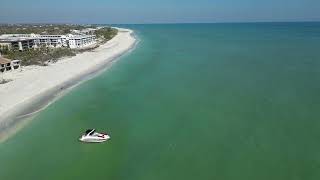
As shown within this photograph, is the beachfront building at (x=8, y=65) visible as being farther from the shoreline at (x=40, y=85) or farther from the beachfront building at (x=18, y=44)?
the beachfront building at (x=18, y=44)

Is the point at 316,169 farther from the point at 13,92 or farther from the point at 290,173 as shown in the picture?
the point at 13,92

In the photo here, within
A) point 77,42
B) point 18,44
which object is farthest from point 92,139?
point 77,42

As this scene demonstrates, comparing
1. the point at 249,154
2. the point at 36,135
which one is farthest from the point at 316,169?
the point at 36,135

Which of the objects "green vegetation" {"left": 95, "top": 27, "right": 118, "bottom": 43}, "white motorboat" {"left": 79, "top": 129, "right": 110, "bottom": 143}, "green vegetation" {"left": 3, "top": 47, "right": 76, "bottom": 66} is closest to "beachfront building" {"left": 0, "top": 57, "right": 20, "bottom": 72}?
"green vegetation" {"left": 3, "top": 47, "right": 76, "bottom": 66}

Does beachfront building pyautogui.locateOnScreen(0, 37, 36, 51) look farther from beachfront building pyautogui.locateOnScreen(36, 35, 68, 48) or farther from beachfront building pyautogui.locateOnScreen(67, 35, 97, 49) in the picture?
beachfront building pyautogui.locateOnScreen(67, 35, 97, 49)

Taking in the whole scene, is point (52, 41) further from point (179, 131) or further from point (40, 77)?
point (179, 131)

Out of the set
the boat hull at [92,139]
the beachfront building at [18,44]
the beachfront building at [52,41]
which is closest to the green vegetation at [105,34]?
the beachfront building at [52,41]
